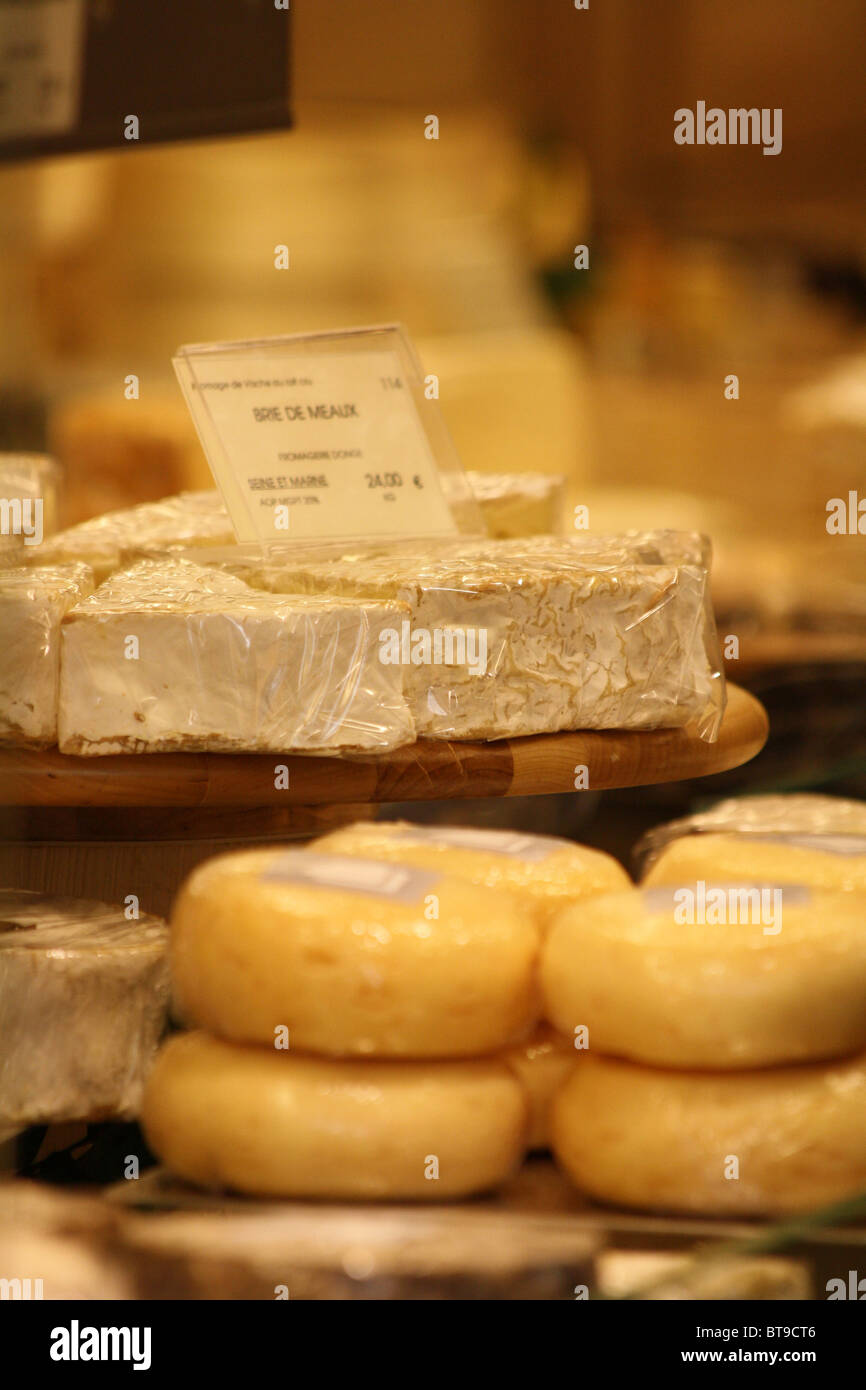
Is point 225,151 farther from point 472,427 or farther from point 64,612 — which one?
point 64,612

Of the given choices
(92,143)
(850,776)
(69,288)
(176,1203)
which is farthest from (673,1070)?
(69,288)

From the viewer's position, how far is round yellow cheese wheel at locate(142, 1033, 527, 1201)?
67 centimetres

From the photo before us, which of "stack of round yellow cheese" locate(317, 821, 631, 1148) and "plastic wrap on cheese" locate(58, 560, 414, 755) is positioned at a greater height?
"plastic wrap on cheese" locate(58, 560, 414, 755)

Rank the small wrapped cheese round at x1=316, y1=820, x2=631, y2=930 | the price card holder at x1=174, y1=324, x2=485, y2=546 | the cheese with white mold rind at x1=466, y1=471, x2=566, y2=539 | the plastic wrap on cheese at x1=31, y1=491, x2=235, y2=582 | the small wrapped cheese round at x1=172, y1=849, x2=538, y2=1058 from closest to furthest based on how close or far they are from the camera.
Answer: the small wrapped cheese round at x1=172, y1=849, x2=538, y2=1058
the small wrapped cheese round at x1=316, y1=820, x2=631, y2=930
the price card holder at x1=174, y1=324, x2=485, y2=546
the plastic wrap on cheese at x1=31, y1=491, x2=235, y2=582
the cheese with white mold rind at x1=466, y1=471, x2=566, y2=539

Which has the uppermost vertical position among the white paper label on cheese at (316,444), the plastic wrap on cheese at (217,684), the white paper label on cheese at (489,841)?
the white paper label on cheese at (316,444)

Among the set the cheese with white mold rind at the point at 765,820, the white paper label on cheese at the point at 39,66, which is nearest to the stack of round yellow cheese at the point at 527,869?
the cheese with white mold rind at the point at 765,820

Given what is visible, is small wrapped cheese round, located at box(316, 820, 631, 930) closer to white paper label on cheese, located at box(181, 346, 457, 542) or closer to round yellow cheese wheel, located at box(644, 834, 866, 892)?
round yellow cheese wheel, located at box(644, 834, 866, 892)

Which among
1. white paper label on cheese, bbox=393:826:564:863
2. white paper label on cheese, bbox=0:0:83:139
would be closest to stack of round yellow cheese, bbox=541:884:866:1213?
white paper label on cheese, bbox=393:826:564:863

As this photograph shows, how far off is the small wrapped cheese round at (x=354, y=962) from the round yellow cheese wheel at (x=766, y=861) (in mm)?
133

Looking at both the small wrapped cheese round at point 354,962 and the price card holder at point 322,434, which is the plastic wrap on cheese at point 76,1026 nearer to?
the small wrapped cheese round at point 354,962

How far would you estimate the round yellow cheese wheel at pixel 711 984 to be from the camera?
67cm

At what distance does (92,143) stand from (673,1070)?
817mm

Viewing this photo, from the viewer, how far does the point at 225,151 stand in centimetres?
338
